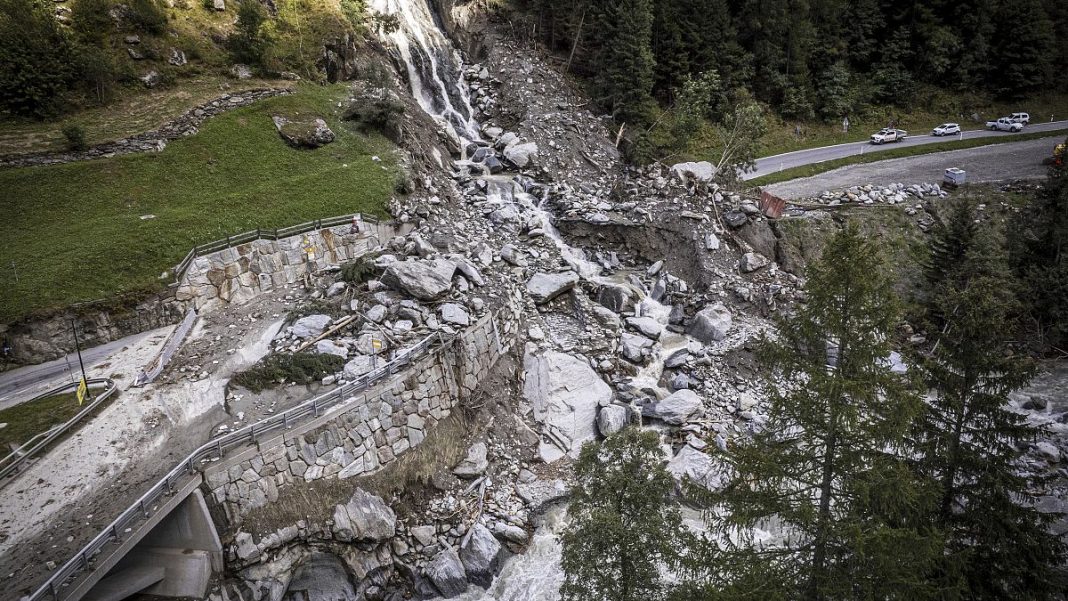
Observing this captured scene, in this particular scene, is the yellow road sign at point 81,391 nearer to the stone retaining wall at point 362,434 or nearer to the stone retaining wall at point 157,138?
the stone retaining wall at point 362,434

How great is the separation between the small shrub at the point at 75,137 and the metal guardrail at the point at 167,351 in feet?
43.9

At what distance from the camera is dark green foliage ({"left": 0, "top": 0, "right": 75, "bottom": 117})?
32.1 meters

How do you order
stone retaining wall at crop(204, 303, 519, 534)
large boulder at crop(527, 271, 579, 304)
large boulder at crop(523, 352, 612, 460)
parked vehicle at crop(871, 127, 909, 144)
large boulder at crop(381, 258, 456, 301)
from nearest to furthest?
stone retaining wall at crop(204, 303, 519, 534)
large boulder at crop(523, 352, 612, 460)
large boulder at crop(381, 258, 456, 301)
large boulder at crop(527, 271, 579, 304)
parked vehicle at crop(871, 127, 909, 144)

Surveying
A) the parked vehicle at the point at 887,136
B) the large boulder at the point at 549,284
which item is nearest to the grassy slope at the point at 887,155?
the parked vehicle at the point at 887,136

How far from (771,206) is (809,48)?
24.7 m

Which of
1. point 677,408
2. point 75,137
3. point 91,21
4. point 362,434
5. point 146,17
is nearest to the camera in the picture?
point 362,434

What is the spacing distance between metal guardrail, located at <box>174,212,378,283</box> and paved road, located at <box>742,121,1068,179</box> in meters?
30.1

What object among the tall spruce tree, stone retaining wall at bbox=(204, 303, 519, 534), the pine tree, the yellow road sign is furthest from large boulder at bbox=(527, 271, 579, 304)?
the pine tree

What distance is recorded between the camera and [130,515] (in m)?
17.5

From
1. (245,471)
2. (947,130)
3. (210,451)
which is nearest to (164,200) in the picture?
(210,451)

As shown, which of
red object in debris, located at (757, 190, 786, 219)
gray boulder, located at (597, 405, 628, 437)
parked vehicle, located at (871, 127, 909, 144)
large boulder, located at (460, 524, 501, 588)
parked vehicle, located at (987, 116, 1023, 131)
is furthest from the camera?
parked vehicle, located at (987, 116, 1023, 131)

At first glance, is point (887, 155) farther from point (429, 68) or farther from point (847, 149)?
point (429, 68)

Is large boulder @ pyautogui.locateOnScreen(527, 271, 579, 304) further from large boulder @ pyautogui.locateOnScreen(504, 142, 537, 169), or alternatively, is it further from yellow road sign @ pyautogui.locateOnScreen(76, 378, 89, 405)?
yellow road sign @ pyautogui.locateOnScreen(76, 378, 89, 405)

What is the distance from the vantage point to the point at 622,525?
1287 cm
